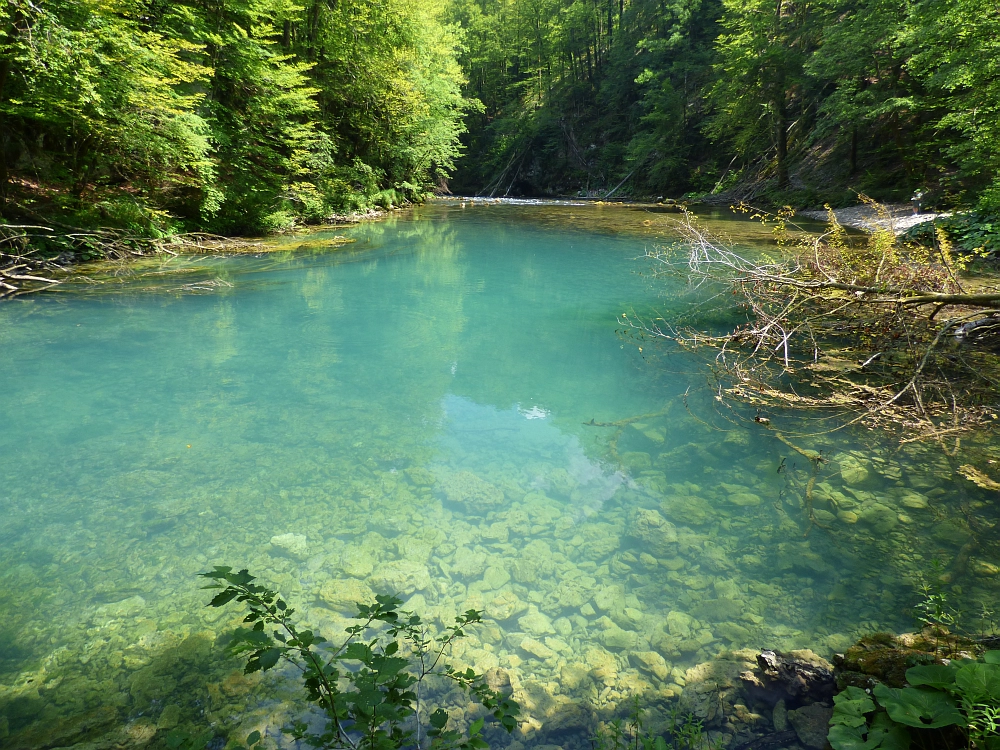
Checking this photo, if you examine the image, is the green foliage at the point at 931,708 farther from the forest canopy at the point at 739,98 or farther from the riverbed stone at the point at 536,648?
the forest canopy at the point at 739,98

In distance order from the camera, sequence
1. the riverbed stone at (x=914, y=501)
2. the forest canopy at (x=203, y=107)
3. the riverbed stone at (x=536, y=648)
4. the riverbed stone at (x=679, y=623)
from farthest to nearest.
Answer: the forest canopy at (x=203, y=107) → the riverbed stone at (x=914, y=501) → the riverbed stone at (x=679, y=623) → the riverbed stone at (x=536, y=648)

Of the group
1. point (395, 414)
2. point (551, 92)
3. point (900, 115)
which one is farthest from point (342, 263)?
point (551, 92)

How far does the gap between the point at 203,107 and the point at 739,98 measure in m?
23.7

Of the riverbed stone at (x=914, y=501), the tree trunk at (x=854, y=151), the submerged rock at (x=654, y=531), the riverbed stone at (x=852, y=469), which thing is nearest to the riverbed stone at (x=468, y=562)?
the submerged rock at (x=654, y=531)

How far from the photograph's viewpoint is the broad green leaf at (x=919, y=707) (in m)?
1.52

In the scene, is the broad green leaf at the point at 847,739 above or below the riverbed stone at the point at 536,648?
above

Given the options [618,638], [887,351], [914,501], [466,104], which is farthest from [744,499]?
[466,104]

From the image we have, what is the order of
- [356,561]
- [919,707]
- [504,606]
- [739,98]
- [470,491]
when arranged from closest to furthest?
[919,707] < [504,606] < [356,561] < [470,491] < [739,98]

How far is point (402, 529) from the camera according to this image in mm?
3738

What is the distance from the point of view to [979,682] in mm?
1516

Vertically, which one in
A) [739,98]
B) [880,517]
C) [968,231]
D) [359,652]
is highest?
[739,98]

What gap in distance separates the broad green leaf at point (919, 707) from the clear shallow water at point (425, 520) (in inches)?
43.1

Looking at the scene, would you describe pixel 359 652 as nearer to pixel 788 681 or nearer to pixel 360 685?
pixel 360 685

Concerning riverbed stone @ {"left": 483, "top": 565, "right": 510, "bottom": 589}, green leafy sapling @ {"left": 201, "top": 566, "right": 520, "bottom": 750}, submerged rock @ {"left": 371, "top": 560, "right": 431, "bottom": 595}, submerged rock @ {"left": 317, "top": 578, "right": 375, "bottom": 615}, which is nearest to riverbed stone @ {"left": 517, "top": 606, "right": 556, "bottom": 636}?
riverbed stone @ {"left": 483, "top": 565, "right": 510, "bottom": 589}
